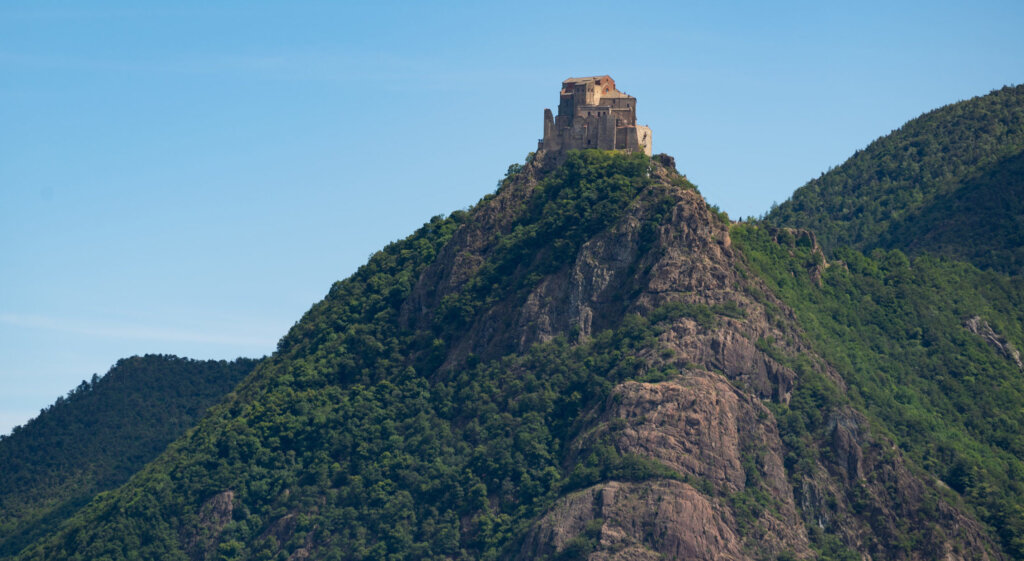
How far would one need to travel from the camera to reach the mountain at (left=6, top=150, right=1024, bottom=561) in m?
151

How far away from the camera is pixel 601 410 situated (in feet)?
517

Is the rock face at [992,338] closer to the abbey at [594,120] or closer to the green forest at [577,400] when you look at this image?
the green forest at [577,400]

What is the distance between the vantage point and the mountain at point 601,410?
495ft

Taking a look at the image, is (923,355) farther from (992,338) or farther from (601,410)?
(601,410)

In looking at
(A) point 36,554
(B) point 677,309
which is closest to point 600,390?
(B) point 677,309

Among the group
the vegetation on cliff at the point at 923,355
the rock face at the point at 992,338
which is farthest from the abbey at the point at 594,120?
the rock face at the point at 992,338

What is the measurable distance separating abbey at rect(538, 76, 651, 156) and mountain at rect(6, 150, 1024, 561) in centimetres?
261

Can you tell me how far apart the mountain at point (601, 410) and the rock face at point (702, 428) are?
0.19m

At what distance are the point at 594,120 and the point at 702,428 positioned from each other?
123 ft

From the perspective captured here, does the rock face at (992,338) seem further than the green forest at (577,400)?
Yes

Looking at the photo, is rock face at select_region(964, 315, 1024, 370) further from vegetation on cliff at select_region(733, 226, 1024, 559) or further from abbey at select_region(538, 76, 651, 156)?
abbey at select_region(538, 76, 651, 156)

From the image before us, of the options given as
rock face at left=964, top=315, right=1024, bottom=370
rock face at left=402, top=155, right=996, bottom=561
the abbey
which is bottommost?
rock face at left=402, top=155, right=996, bottom=561

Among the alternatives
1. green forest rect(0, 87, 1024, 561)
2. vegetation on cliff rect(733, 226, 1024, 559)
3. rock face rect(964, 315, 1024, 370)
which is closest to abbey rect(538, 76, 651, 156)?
green forest rect(0, 87, 1024, 561)

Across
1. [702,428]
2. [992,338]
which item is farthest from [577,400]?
[992,338]
